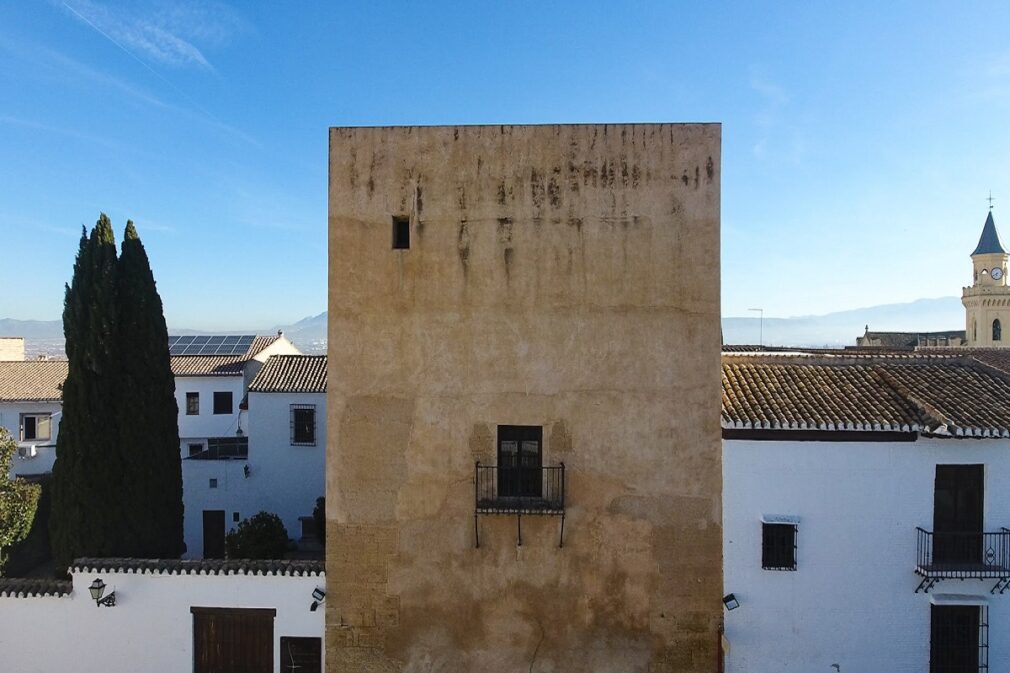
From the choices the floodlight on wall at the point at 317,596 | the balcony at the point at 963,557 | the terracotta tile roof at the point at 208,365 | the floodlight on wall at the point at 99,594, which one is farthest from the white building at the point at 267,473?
the balcony at the point at 963,557

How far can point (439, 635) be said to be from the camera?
762 cm

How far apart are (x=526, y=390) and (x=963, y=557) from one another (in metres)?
6.31

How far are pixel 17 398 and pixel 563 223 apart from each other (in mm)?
22293

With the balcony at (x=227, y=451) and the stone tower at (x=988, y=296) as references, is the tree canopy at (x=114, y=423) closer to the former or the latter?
the balcony at (x=227, y=451)

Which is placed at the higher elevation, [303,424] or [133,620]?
[303,424]

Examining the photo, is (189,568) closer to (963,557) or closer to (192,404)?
(963,557)

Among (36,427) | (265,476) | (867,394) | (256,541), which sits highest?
(867,394)

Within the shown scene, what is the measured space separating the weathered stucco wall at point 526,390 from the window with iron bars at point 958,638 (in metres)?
2.96

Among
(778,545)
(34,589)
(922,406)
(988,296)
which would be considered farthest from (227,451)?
(988,296)

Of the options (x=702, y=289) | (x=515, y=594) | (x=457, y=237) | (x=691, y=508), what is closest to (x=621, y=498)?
(x=691, y=508)

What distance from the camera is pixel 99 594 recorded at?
7.98 metres

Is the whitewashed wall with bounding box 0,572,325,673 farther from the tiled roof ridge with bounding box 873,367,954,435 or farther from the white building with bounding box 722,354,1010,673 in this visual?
the tiled roof ridge with bounding box 873,367,954,435

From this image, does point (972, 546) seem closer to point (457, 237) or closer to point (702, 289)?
point (702, 289)

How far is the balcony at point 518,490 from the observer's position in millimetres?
7500
